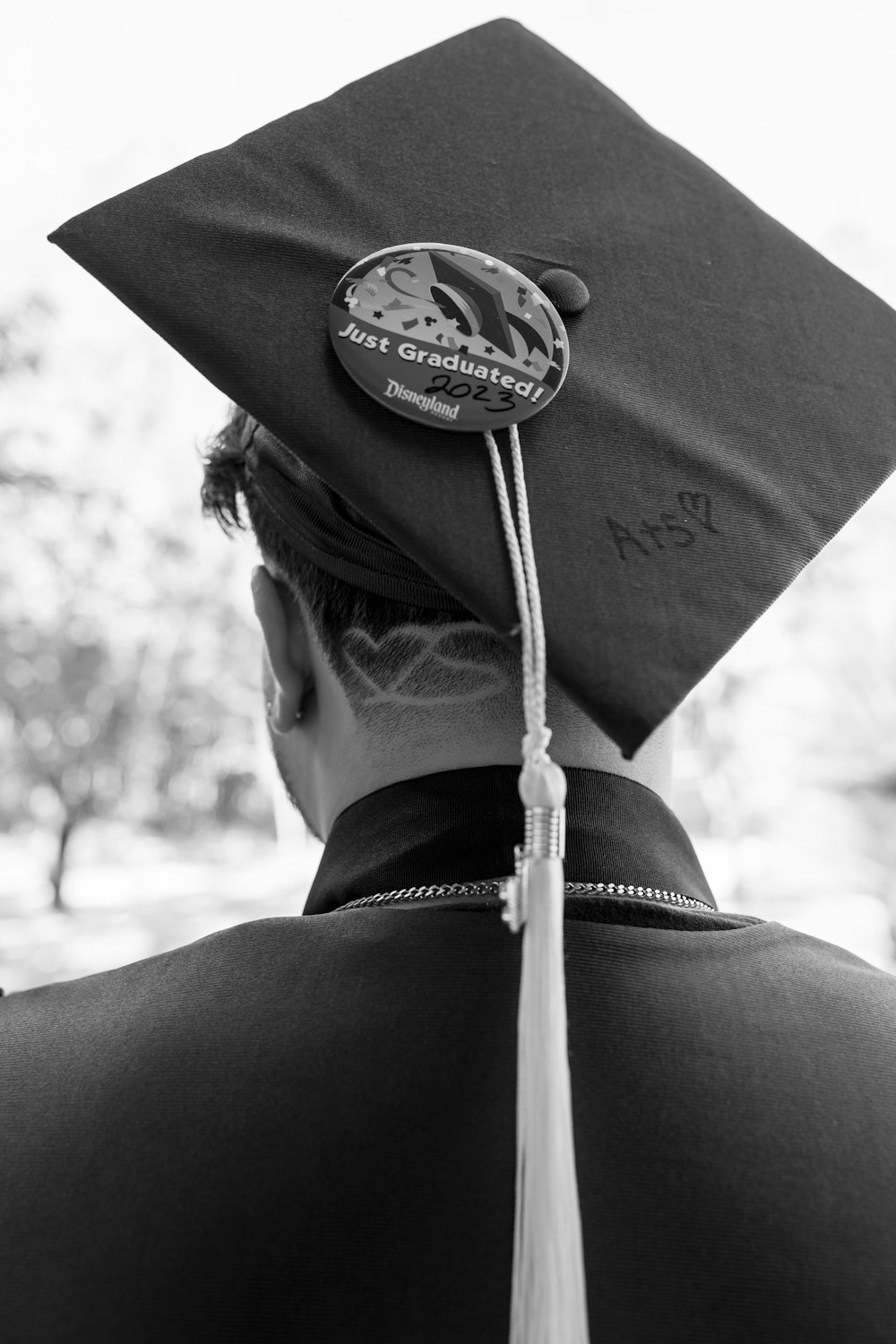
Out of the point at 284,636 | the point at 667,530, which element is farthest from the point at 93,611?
the point at 667,530

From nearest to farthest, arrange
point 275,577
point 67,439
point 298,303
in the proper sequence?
point 298,303 → point 275,577 → point 67,439

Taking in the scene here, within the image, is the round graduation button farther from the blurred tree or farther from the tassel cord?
the blurred tree

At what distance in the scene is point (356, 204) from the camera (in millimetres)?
1057

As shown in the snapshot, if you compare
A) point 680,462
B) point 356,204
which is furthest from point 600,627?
point 356,204

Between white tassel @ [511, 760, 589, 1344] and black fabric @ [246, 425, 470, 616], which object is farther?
black fabric @ [246, 425, 470, 616]

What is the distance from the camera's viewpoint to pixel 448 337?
0.91 meters

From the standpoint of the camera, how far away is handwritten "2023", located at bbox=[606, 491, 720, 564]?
89 centimetres

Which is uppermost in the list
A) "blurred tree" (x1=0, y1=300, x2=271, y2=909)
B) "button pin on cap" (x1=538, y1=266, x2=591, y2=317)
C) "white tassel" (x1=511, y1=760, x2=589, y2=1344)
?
"blurred tree" (x1=0, y1=300, x2=271, y2=909)

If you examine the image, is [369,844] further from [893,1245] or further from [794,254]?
[794,254]

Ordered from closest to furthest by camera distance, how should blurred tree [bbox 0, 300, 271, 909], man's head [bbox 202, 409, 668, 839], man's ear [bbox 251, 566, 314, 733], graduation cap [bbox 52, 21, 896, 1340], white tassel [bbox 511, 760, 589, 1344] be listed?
white tassel [bbox 511, 760, 589, 1344] → graduation cap [bbox 52, 21, 896, 1340] → man's head [bbox 202, 409, 668, 839] → man's ear [bbox 251, 566, 314, 733] → blurred tree [bbox 0, 300, 271, 909]

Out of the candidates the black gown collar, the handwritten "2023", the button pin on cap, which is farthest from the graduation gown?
the button pin on cap

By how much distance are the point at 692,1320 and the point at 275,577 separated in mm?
729

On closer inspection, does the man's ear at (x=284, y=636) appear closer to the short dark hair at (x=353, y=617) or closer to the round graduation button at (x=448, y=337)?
the short dark hair at (x=353, y=617)

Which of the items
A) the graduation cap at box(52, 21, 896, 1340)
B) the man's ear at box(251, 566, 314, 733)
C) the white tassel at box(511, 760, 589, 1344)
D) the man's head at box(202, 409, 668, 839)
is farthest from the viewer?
the man's ear at box(251, 566, 314, 733)
